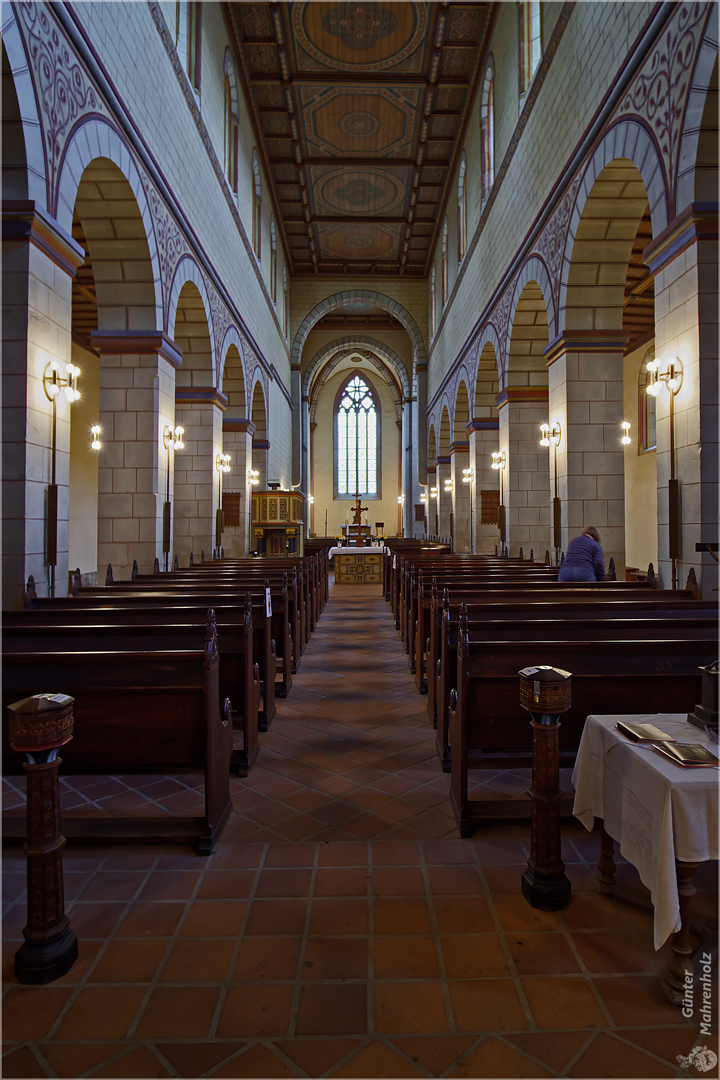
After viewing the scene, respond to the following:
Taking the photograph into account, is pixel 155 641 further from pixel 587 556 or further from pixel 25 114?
pixel 587 556

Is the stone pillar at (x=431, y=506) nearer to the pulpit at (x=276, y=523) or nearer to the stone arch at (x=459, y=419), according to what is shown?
the stone arch at (x=459, y=419)

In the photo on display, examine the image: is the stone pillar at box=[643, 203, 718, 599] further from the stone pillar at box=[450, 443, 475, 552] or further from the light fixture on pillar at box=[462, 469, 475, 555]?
the stone pillar at box=[450, 443, 475, 552]

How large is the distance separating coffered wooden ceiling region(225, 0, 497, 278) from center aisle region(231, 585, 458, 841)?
38.1 feet

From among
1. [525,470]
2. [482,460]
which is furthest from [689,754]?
[482,460]

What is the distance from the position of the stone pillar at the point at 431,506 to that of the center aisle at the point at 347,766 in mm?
13264

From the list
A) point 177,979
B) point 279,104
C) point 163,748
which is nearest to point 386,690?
point 163,748

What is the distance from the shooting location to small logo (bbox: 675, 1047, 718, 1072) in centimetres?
165

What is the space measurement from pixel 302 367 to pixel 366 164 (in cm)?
924

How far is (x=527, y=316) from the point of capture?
990 centimetres

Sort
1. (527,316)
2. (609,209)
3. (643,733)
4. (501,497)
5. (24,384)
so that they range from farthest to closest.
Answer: (501,497) < (527,316) < (609,209) < (24,384) < (643,733)

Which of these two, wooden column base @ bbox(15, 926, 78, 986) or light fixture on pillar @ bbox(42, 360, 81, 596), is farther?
light fixture on pillar @ bbox(42, 360, 81, 596)

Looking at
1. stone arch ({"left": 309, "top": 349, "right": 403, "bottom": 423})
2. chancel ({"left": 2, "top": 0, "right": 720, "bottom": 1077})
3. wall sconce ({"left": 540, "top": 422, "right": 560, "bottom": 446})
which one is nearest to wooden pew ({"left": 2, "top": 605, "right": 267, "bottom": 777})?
chancel ({"left": 2, "top": 0, "right": 720, "bottom": 1077})

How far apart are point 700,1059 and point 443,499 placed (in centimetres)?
1661

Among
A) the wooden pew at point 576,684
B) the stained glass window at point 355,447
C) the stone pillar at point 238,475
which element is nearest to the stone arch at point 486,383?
the stone pillar at point 238,475
